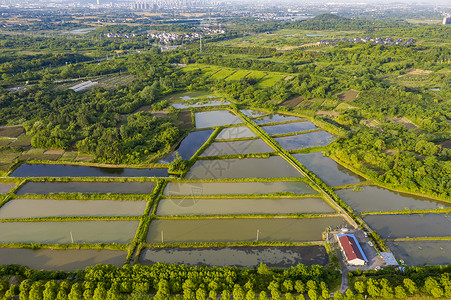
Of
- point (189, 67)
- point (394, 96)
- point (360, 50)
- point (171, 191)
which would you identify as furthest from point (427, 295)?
point (360, 50)

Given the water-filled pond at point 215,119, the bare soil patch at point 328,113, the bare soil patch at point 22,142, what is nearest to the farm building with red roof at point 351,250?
the water-filled pond at point 215,119

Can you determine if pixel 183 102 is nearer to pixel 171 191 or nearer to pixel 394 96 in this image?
pixel 171 191

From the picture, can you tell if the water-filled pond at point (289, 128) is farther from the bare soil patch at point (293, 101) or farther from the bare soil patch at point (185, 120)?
the bare soil patch at point (185, 120)

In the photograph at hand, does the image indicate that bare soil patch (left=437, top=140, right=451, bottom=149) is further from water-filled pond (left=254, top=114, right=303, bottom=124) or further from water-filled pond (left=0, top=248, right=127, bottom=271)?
water-filled pond (left=0, top=248, right=127, bottom=271)

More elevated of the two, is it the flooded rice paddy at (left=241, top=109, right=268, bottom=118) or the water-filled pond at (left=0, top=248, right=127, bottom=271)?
the flooded rice paddy at (left=241, top=109, right=268, bottom=118)

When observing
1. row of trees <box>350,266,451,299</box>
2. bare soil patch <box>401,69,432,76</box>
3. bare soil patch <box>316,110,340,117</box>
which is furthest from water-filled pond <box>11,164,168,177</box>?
bare soil patch <box>401,69,432,76</box>

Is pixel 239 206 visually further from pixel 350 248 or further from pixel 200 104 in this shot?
pixel 200 104
